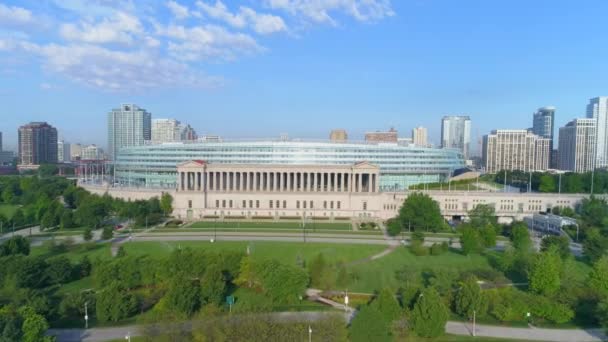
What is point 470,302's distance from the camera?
3059 cm

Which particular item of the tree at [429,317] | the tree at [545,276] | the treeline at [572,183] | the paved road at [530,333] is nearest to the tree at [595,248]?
the tree at [545,276]

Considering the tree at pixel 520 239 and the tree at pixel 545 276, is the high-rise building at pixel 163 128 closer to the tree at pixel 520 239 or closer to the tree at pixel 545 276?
the tree at pixel 520 239

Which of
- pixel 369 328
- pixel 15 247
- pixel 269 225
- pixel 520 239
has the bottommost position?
pixel 269 225

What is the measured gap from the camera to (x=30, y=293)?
30.9 metres

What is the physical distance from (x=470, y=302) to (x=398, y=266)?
1285 centimetres

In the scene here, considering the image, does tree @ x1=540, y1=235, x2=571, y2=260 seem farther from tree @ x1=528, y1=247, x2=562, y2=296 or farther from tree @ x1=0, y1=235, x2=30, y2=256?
tree @ x1=0, y1=235, x2=30, y2=256

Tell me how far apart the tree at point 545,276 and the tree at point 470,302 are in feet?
19.8

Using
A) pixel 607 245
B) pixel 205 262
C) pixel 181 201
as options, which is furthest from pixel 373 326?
pixel 181 201

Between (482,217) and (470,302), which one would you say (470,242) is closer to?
(470,302)

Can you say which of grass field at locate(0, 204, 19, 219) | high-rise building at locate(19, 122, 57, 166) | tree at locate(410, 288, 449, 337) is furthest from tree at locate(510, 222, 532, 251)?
high-rise building at locate(19, 122, 57, 166)

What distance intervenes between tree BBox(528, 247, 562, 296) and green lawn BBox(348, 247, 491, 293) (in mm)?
6041

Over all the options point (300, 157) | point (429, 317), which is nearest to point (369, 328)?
point (429, 317)

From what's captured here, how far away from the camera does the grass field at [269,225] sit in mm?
64875

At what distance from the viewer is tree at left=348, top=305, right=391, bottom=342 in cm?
2480
